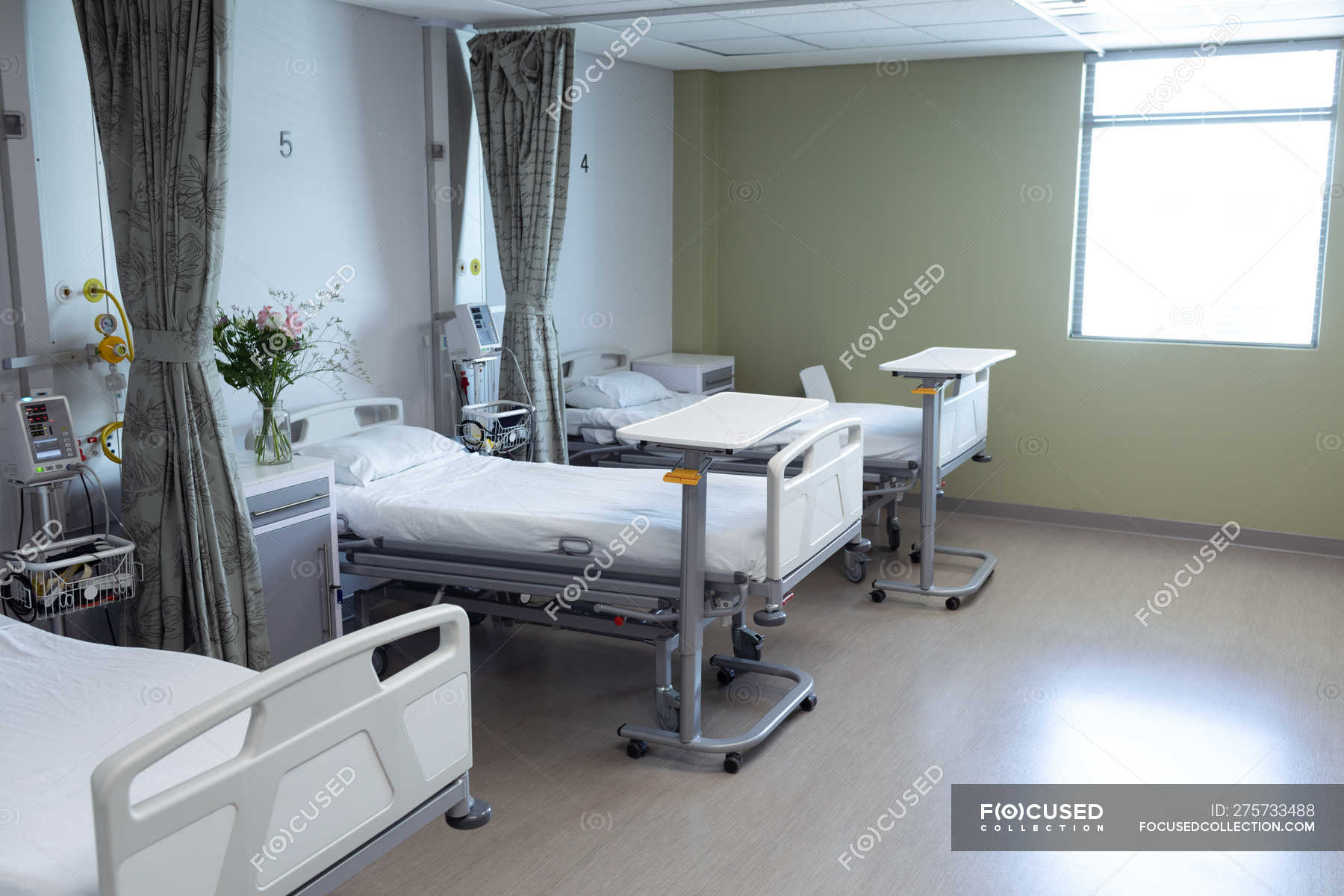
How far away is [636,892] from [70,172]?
2.86 metres

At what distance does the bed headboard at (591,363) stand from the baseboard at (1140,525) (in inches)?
82.7

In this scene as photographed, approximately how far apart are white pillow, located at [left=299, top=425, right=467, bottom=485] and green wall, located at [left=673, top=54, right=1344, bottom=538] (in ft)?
9.75

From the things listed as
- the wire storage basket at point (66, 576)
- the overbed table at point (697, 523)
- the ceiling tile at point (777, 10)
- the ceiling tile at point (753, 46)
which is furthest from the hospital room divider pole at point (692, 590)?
the ceiling tile at point (753, 46)

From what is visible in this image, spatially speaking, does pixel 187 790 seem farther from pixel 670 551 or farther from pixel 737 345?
pixel 737 345

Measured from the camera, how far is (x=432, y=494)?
165 inches

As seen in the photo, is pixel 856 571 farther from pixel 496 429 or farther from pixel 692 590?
pixel 692 590

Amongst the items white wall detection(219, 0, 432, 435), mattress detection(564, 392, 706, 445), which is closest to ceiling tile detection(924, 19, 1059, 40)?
mattress detection(564, 392, 706, 445)

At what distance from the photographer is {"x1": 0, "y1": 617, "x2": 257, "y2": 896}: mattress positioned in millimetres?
1812

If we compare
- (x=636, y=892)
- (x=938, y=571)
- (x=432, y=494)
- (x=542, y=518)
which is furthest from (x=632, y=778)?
(x=938, y=571)

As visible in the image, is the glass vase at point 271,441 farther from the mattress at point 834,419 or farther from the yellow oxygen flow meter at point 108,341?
the mattress at point 834,419

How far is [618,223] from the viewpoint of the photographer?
6.61m

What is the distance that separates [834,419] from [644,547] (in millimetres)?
2448

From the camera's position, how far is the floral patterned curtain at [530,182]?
16.6 ft

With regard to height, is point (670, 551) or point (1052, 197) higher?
point (1052, 197)
